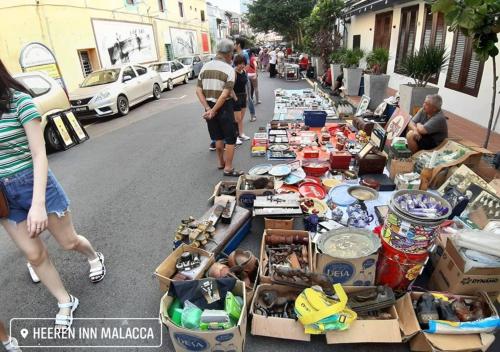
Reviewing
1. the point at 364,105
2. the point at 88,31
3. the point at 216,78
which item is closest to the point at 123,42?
the point at 88,31

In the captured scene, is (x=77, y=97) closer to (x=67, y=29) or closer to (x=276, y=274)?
(x=67, y=29)

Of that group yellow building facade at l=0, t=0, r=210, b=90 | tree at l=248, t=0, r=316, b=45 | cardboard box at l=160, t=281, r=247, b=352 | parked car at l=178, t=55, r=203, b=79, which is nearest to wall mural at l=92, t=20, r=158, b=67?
yellow building facade at l=0, t=0, r=210, b=90

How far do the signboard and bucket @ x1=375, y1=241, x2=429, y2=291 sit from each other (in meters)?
9.07

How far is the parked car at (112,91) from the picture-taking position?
9.11 metres

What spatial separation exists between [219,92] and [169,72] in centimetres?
1164

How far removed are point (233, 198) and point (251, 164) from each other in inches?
72.0

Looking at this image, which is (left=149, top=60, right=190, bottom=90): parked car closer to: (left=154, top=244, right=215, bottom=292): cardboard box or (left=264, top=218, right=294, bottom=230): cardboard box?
(left=264, top=218, right=294, bottom=230): cardboard box

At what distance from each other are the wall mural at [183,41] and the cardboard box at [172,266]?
23506 millimetres

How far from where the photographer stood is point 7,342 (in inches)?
83.6

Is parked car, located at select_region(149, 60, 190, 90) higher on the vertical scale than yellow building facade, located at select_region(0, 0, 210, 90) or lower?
lower

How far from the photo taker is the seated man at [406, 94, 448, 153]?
4395 millimetres

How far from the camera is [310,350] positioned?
2.20 meters

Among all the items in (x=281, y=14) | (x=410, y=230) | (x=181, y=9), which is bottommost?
(x=410, y=230)

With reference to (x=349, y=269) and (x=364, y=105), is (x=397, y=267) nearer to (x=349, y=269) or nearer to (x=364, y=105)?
(x=349, y=269)
